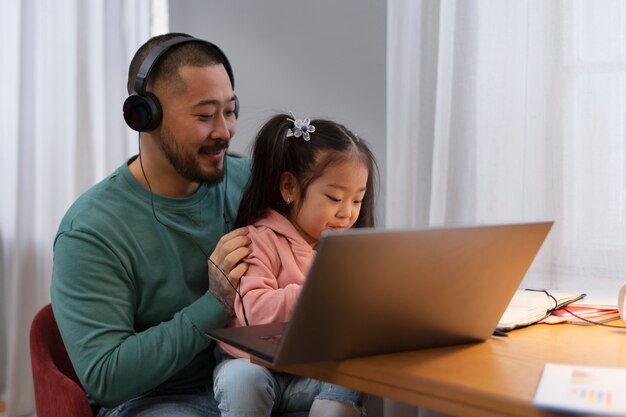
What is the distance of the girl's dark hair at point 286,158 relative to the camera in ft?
5.23

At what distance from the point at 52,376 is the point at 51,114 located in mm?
1879

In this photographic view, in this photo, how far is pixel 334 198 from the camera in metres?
1.55

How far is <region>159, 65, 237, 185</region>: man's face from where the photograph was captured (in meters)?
1.58

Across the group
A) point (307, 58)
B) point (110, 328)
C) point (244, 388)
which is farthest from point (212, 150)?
point (307, 58)

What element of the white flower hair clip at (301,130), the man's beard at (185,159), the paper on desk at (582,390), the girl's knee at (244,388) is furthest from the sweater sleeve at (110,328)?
the paper on desk at (582,390)

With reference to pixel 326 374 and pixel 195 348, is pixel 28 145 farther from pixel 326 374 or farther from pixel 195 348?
pixel 326 374

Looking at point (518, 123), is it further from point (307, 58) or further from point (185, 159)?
point (185, 159)

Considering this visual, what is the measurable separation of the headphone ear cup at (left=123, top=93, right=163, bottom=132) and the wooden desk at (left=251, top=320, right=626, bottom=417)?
72 cm

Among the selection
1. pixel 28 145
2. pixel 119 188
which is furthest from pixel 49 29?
pixel 119 188

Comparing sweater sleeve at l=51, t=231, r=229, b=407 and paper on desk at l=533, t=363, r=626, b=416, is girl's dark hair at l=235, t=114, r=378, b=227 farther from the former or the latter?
paper on desk at l=533, t=363, r=626, b=416

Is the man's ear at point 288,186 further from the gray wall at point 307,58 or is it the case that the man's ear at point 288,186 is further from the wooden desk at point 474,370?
the gray wall at point 307,58

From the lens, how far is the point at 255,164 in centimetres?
168

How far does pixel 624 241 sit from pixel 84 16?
2.18 m

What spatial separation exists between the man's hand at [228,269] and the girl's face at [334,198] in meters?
0.16
